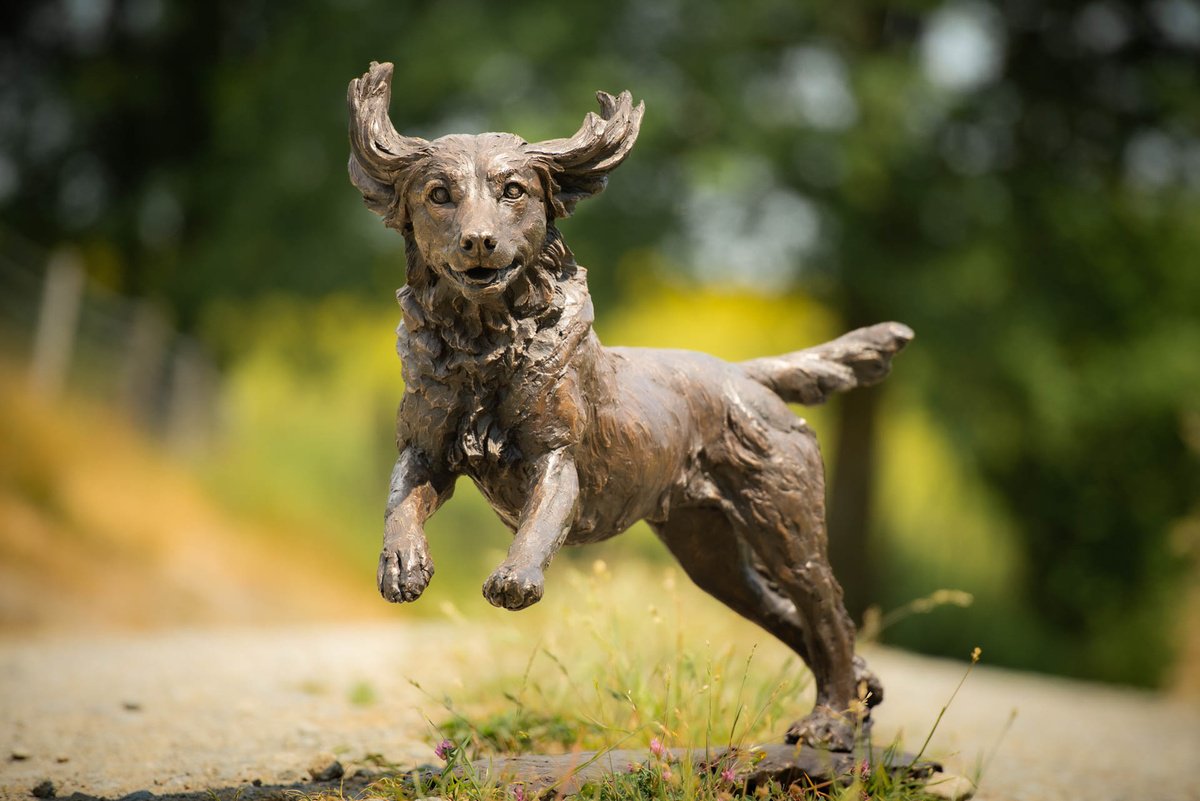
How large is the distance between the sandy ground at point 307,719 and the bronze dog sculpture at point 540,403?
1178mm

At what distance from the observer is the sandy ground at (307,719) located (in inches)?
200

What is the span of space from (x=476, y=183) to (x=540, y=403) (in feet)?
2.26

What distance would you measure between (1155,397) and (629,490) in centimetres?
902

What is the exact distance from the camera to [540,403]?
3883mm

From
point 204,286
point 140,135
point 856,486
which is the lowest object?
point 856,486

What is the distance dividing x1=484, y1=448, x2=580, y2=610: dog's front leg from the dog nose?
26.4 inches

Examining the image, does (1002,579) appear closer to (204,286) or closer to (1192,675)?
(1192,675)

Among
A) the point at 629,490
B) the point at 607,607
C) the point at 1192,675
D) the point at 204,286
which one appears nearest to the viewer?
the point at 629,490

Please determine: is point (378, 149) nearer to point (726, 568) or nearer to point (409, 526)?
point (409, 526)

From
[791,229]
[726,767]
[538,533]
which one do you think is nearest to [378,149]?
[538,533]

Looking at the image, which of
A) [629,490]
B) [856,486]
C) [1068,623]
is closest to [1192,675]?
[1068,623]

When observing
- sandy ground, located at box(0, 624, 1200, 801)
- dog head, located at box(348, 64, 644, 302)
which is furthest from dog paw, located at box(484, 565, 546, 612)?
sandy ground, located at box(0, 624, 1200, 801)

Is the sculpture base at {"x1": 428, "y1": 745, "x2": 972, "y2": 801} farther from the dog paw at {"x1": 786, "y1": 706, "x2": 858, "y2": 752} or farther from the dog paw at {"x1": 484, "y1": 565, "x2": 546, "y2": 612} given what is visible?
the dog paw at {"x1": 484, "y1": 565, "x2": 546, "y2": 612}

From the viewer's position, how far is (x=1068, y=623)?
1395cm
